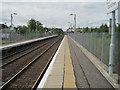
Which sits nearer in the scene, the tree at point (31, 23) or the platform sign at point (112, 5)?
the platform sign at point (112, 5)

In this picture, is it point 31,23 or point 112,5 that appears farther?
point 31,23

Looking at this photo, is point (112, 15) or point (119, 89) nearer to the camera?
point (119, 89)

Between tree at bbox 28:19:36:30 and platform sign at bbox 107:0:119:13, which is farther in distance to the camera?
tree at bbox 28:19:36:30

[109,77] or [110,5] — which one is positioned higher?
[110,5]

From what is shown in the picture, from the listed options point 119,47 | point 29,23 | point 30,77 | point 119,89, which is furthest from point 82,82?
point 29,23

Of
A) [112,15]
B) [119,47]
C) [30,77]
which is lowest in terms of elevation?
[30,77]

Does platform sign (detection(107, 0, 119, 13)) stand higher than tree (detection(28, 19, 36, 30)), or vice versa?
tree (detection(28, 19, 36, 30))

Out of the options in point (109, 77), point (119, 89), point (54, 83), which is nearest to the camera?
point (119, 89)

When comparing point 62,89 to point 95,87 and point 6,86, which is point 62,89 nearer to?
point 95,87

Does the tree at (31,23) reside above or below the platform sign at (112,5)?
above

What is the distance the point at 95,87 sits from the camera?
7508mm

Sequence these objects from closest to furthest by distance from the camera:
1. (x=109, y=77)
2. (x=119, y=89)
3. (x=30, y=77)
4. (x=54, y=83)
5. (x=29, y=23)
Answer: (x=119, y=89)
(x=54, y=83)
(x=109, y=77)
(x=30, y=77)
(x=29, y=23)

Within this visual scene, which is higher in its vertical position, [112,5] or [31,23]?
[31,23]

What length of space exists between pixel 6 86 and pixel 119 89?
4527 mm
